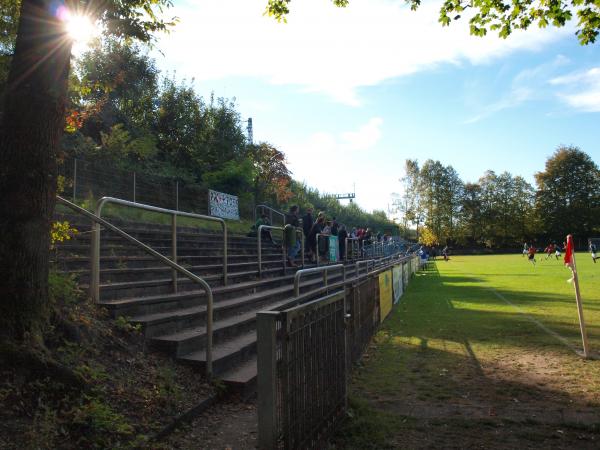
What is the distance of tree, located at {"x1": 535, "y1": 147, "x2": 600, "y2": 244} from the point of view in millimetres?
77875

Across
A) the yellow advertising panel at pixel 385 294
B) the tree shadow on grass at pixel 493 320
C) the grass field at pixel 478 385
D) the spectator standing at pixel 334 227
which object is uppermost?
the spectator standing at pixel 334 227

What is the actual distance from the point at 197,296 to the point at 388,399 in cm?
279

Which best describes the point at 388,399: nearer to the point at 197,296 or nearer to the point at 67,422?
the point at 197,296

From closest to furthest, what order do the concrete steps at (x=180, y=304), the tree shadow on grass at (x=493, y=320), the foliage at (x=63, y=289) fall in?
the foliage at (x=63, y=289) < the concrete steps at (x=180, y=304) < the tree shadow on grass at (x=493, y=320)

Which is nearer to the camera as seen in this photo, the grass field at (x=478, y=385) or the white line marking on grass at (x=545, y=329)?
the grass field at (x=478, y=385)

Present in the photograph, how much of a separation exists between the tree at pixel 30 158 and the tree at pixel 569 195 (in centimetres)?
8631

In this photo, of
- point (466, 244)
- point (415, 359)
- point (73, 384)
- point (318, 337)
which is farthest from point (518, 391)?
point (466, 244)

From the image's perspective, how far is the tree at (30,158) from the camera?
3695mm

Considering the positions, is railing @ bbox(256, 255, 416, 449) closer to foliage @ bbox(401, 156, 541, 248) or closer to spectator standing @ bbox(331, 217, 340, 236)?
spectator standing @ bbox(331, 217, 340, 236)

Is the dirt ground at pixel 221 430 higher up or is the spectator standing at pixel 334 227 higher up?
the spectator standing at pixel 334 227

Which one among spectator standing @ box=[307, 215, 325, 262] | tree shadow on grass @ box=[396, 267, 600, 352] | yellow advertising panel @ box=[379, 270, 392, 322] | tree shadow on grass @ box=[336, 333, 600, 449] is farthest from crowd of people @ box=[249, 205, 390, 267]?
tree shadow on grass @ box=[336, 333, 600, 449]

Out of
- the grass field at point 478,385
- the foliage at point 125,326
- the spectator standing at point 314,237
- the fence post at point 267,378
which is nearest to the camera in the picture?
the fence post at point 267,378

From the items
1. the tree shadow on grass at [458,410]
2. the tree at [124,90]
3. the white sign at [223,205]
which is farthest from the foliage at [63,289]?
the tree at [124,90]

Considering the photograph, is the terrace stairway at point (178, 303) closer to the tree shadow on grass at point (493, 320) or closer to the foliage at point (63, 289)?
the foliage at point (63, 289)
